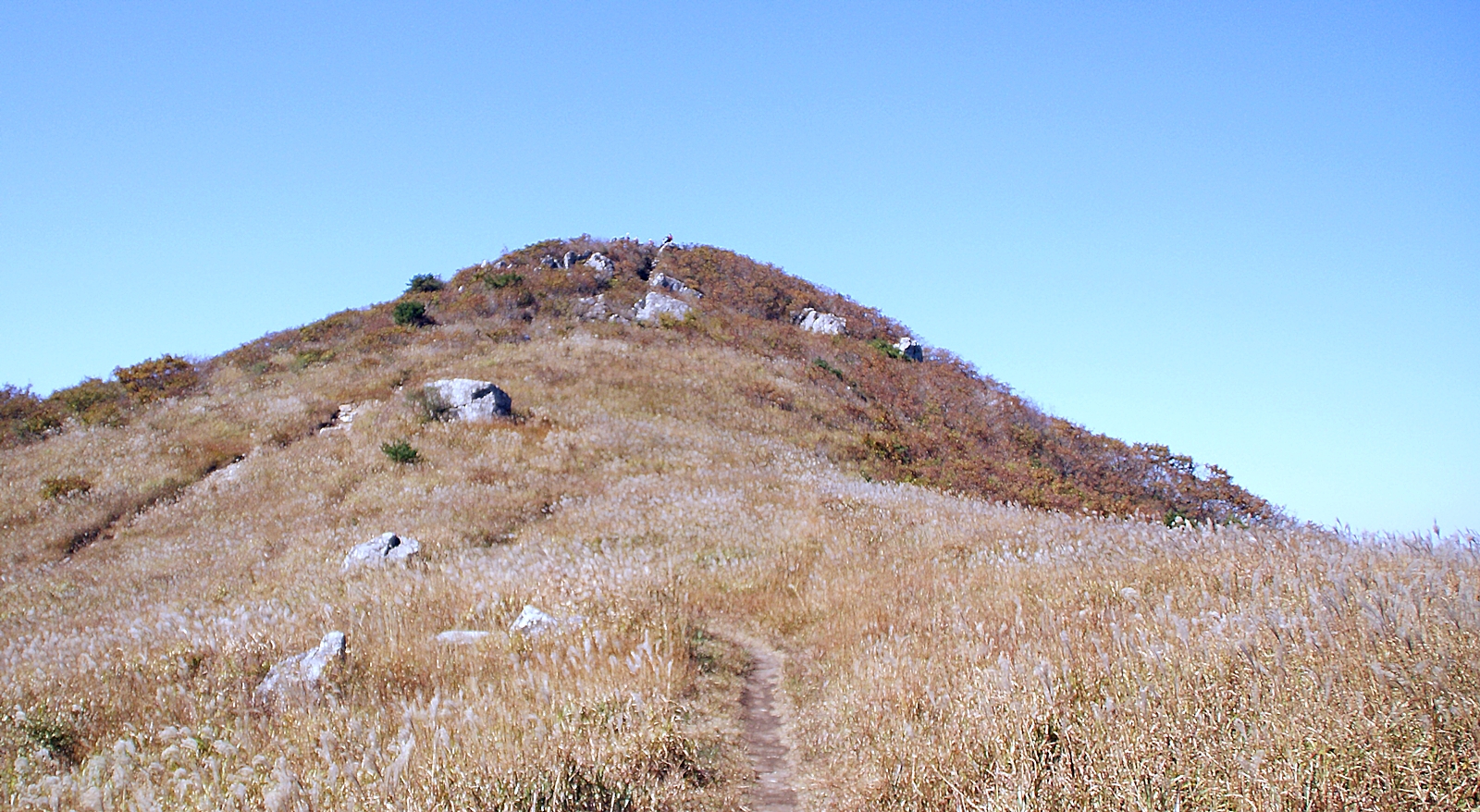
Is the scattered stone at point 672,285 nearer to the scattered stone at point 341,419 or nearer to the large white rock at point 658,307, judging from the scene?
the large white rock at point 658,307

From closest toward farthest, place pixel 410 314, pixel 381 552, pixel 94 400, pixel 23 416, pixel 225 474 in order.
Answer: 1. pixel 381 552
2. pixel 225 474
3. pixel 23 416
4. pixel 94 400
5. pixel 410 314

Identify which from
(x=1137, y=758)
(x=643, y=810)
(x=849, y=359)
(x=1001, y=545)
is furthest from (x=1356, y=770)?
(x=849, y=359)

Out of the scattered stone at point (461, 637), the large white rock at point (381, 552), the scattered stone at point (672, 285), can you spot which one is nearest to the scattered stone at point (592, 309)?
the scattered stone at point (672, 285)

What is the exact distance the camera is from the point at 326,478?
19156 mm

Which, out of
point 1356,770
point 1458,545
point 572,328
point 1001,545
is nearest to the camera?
point 1356,770

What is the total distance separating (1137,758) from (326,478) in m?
19.3

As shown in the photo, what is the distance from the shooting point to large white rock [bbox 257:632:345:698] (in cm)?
587

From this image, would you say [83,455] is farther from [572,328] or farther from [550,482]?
[572,328]

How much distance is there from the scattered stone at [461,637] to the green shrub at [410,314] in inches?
1289

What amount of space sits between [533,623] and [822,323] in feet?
119

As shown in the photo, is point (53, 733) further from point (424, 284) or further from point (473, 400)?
point (424, 284)

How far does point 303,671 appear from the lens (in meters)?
6.17

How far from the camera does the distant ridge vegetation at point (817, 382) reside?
2562 centimetres

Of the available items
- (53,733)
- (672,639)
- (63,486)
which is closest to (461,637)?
(672,639)
